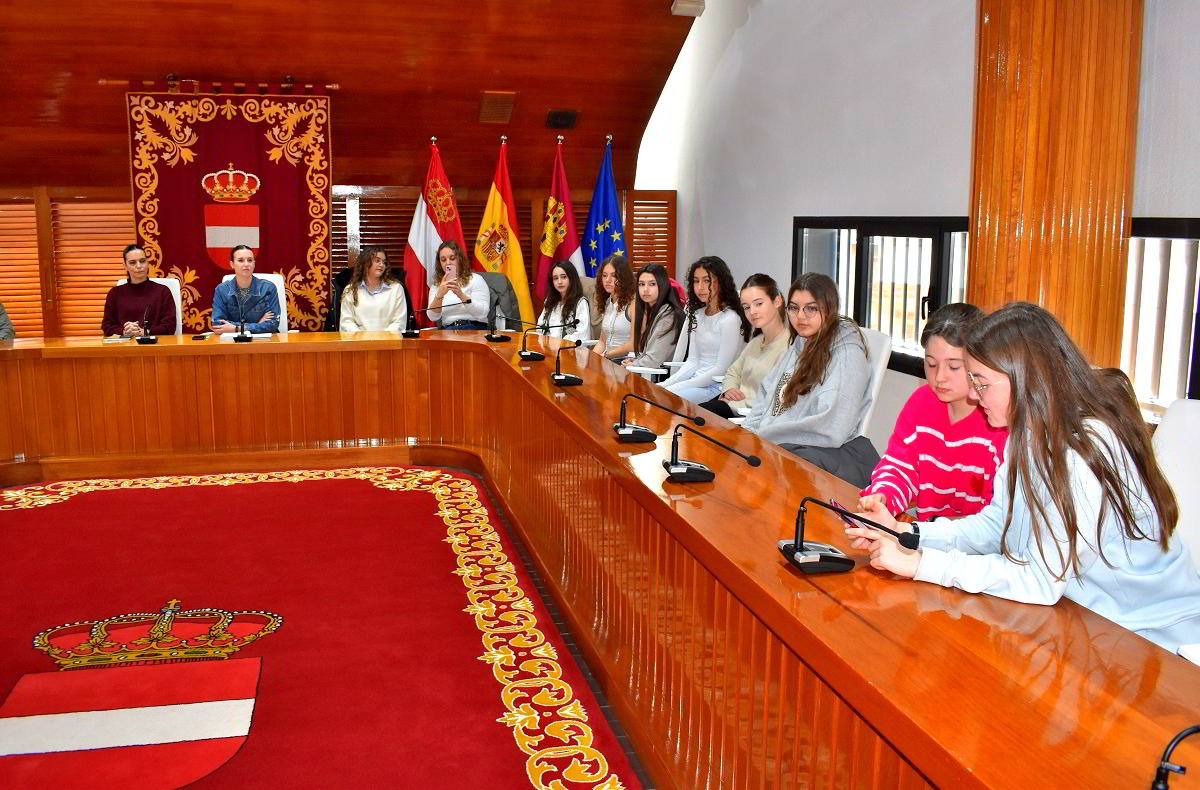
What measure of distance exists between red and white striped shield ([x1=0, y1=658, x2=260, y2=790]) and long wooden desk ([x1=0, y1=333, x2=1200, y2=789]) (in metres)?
1.08

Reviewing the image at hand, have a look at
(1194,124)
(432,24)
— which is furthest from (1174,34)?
(432,24)

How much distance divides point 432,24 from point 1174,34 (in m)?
5.11

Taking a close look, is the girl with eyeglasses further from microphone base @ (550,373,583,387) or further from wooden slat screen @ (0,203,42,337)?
wooden slat screen @ (0,203,42,337)

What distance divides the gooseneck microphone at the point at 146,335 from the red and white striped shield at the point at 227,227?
110 cm

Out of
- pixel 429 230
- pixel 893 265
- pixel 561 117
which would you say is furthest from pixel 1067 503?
pixel 561 117

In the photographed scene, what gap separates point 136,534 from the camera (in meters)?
4.79

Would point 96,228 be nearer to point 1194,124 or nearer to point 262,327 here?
point 262,327

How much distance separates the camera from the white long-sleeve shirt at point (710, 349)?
5.43 m

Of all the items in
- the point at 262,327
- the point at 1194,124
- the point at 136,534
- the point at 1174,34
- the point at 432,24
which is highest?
the point at 432,24

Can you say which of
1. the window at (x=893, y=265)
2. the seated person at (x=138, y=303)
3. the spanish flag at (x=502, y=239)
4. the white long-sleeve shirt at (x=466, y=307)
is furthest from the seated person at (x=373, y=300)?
the window at (x=893, y=265)

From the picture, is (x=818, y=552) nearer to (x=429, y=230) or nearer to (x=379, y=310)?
(x=379, y=310)

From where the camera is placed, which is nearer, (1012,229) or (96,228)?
(1012,229)

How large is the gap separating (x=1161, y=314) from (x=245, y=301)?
5.06 m

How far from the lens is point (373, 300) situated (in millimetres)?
6914
